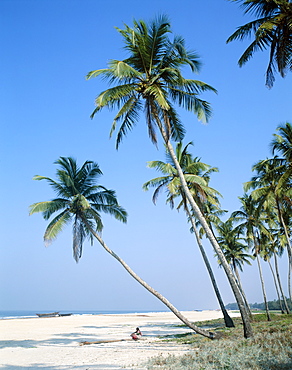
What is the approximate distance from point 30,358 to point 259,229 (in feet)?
70.4

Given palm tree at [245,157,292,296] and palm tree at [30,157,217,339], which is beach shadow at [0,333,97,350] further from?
palm tree at [245,157,292,296]

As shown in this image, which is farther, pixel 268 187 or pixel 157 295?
pixel 268 187

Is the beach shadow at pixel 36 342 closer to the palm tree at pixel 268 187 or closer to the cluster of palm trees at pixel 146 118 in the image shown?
the cluster of palm trees at pixel 146 118

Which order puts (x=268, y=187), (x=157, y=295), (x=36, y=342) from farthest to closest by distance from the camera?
1. (x=268, y=187)
2. (x=36, y=342)
3. (x=157, y=295)

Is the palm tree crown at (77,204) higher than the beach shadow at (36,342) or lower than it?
higher

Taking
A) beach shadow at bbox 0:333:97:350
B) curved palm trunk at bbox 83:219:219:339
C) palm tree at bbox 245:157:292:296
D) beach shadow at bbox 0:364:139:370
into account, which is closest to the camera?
beach shadow at bbox 0:364:139:370

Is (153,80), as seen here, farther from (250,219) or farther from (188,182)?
(250,219)

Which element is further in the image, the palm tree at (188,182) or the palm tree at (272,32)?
the palm tree at (188,182)

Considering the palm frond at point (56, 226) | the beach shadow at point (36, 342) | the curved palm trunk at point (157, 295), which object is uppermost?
the palm frond at point (56, 226)

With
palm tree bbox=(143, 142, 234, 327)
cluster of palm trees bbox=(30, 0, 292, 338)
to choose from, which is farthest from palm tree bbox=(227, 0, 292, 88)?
palm tree bbox=(143, 142, 234, 327)

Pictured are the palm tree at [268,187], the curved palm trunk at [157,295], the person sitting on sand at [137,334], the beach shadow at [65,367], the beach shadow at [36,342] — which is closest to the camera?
the beach shadow at [65,367]

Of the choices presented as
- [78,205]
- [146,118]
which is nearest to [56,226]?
[78,205]

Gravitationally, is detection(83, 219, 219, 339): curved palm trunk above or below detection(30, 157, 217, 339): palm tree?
below

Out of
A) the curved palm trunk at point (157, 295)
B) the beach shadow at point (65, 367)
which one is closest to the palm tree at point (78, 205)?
the curved palm trunk at point (157, 295)
